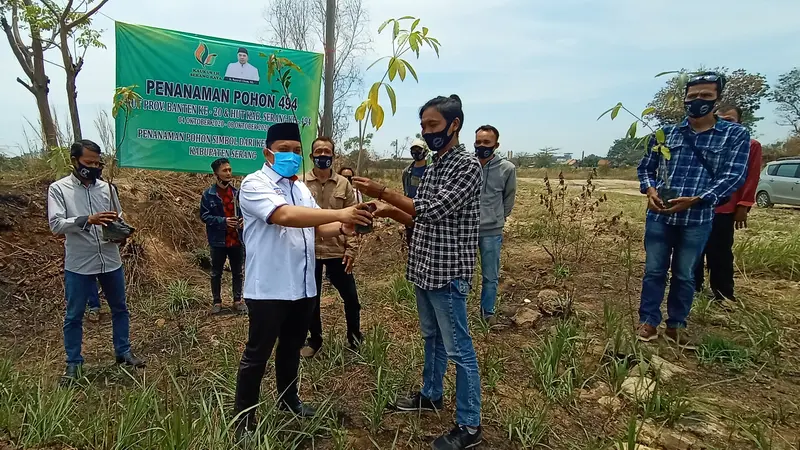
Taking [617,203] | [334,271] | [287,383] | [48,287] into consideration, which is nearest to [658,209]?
[334,271]

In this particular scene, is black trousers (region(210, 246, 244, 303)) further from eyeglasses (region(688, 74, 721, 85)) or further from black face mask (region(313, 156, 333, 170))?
eyeglasses (region(688, 74, 721, 85))

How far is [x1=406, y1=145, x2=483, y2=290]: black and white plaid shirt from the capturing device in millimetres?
2307

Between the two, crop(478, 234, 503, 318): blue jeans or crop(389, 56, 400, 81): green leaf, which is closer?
crop(389, 56, 400, 81): green leaf

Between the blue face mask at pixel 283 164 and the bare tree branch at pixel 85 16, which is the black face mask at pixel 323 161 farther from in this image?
the bare tree branch at pixel 85 16

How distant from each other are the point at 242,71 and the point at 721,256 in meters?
5.59

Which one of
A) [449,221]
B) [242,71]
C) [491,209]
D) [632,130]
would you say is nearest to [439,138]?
[449,221]

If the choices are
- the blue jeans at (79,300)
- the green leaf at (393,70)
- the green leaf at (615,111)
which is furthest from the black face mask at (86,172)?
the green leaf at (615,111)

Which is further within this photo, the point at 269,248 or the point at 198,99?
the point at 198,99

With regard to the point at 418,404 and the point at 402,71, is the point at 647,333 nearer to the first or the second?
the point at 418,404

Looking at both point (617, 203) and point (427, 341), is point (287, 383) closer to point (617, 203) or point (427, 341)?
point (427, 341)

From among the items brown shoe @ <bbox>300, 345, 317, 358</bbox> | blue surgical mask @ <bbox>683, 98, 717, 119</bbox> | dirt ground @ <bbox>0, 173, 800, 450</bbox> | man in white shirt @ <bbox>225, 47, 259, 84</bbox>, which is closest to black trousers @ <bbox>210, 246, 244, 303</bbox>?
dirt ground @ <bbox>0, 173, 800, 450</bbox>

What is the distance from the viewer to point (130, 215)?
6773 mm

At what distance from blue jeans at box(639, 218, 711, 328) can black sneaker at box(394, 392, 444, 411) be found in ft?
5.94

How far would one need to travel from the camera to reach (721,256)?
423cm
